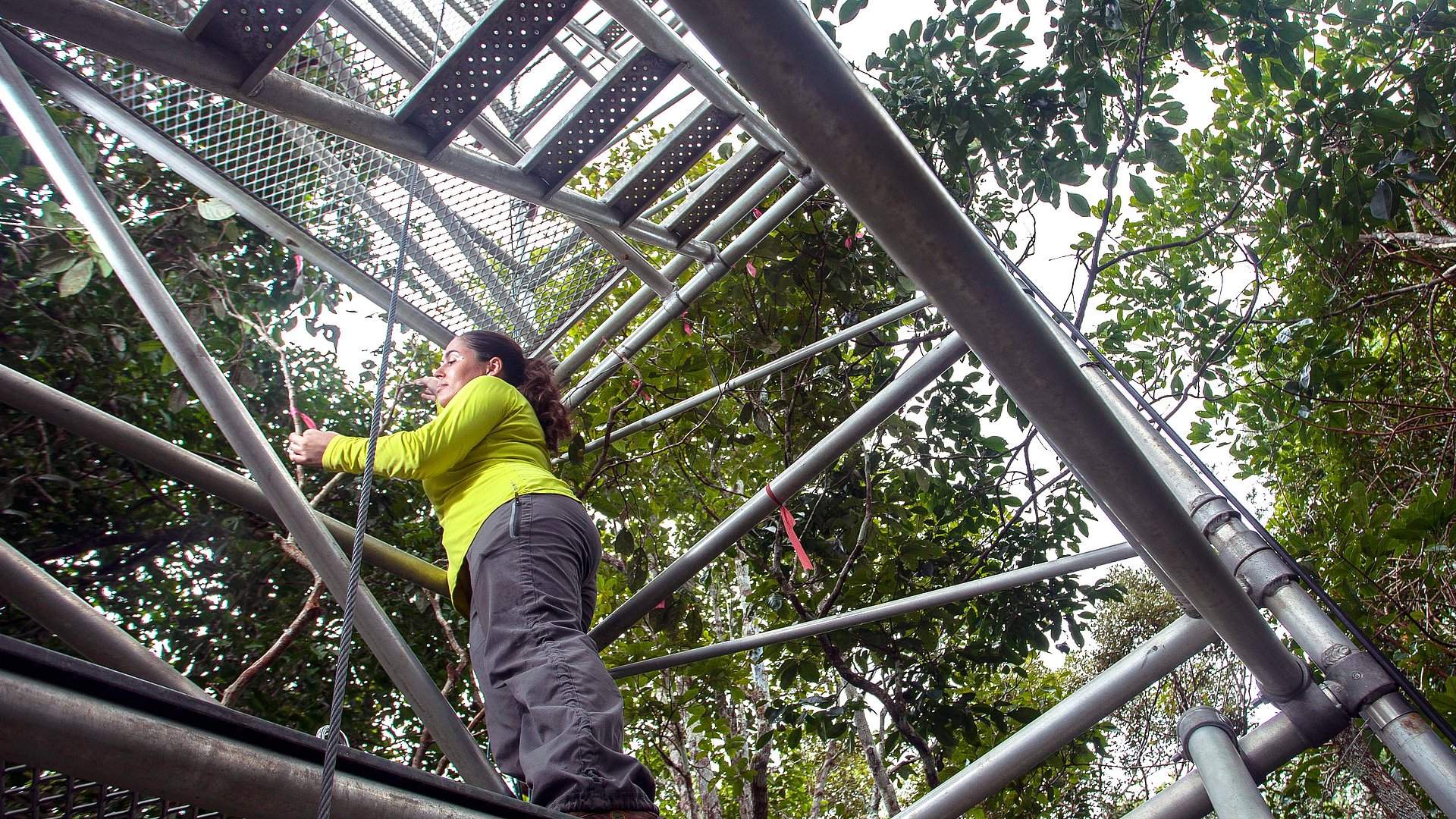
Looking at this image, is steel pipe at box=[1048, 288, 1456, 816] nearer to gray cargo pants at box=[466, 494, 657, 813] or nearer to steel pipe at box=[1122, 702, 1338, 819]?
steel pipe at box=[1122, 702, 1338, 819]

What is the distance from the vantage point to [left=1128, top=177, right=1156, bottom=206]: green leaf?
3.49 meters

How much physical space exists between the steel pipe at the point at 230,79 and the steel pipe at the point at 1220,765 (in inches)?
64.1

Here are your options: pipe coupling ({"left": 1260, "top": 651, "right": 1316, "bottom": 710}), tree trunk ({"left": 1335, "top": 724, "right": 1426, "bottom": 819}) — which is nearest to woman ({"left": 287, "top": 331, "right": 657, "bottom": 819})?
pipe coupling ({"left": 1260, "top": 651, "right": 1316, "bottom": 710})

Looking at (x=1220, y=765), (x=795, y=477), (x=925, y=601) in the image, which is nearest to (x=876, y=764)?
(x=925, y=601)

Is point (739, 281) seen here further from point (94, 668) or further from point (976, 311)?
point (94, 668)

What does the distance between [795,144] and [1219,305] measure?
5197mm

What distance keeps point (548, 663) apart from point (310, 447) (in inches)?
34.8

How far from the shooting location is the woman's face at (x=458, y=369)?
8.84 feet

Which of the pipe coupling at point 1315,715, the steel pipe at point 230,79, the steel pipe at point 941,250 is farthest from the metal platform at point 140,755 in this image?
the pipe coupling at point 1315,715

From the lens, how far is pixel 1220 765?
4.74 ft

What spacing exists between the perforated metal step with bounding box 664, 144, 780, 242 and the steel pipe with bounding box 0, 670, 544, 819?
2.20 m

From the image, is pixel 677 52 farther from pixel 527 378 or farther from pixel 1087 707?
pixel 1087 707

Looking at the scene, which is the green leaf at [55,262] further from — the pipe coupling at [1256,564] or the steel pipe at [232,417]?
the pipe coupling at [1256,564]

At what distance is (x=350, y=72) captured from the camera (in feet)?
6.82
